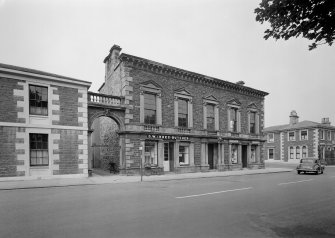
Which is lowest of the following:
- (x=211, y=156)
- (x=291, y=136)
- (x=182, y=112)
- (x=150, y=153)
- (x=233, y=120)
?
(x=211, y=156)

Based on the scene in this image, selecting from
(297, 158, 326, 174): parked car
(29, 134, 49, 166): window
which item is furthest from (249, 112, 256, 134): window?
(29, 134, 49, 166): window

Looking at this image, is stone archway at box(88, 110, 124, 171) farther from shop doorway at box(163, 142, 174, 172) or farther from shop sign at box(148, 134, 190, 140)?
shop doorway at box(163, 142, 174, 172)

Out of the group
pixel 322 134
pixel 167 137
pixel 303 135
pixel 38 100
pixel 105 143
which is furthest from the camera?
pixel 303 135

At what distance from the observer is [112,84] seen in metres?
21.7

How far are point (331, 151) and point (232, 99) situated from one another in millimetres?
29458

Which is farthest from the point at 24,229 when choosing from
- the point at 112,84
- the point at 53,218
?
the point at 112,84

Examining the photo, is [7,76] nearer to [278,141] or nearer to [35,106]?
[35,106]

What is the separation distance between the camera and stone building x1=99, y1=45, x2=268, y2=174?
1873 centimetres

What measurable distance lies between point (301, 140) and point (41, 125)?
42.8 metres

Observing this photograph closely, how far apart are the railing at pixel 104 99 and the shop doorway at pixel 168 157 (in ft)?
19.1

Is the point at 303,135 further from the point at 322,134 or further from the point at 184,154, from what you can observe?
the point at 184,154

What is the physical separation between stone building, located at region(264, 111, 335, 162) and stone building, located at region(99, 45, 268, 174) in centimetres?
1856

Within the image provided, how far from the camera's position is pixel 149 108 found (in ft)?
65.6

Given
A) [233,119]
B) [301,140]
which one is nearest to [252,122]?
[233,119]
